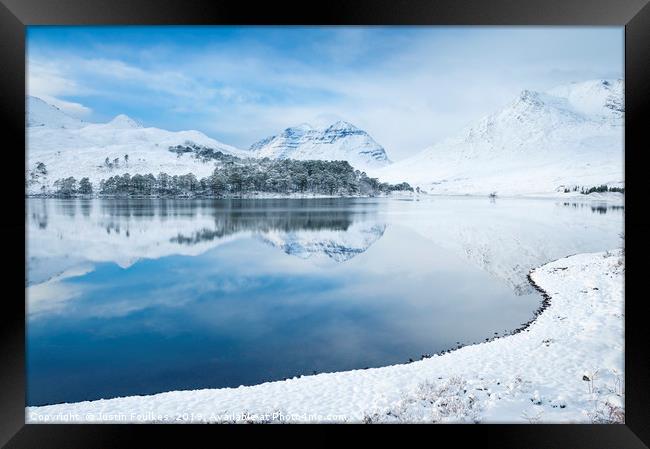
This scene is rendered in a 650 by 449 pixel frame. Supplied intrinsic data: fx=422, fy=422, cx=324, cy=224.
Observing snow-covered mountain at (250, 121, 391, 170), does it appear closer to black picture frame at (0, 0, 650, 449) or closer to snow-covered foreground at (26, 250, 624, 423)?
snow-covered foreground at (26, 250, 624, 423)

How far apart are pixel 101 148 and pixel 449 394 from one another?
258 feet

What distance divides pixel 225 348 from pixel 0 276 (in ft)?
15.1

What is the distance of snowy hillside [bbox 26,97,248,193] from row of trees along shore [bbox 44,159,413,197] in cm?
351

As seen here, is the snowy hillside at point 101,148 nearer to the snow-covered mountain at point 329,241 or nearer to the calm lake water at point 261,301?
the snow-covered mountain at point 329,241

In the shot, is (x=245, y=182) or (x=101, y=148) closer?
(x=245, y=182)

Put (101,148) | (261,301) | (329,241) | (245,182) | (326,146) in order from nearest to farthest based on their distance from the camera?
(261,301), (329,241), (245,182), (101,148), (326,146)

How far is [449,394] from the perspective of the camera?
3.82 m

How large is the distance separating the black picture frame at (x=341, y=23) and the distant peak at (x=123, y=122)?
98419 millimetres

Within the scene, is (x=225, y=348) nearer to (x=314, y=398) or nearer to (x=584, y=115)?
(x=314, y=398)

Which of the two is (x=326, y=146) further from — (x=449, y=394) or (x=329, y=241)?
(x=449, y=394)

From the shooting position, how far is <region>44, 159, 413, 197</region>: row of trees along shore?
55.4 meters

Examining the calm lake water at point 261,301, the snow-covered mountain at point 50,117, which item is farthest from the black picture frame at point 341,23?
the snow-covered mountain at point 50,117

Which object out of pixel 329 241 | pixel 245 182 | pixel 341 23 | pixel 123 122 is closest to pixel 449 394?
pixel 341 23

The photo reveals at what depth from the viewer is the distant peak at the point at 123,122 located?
301ft
